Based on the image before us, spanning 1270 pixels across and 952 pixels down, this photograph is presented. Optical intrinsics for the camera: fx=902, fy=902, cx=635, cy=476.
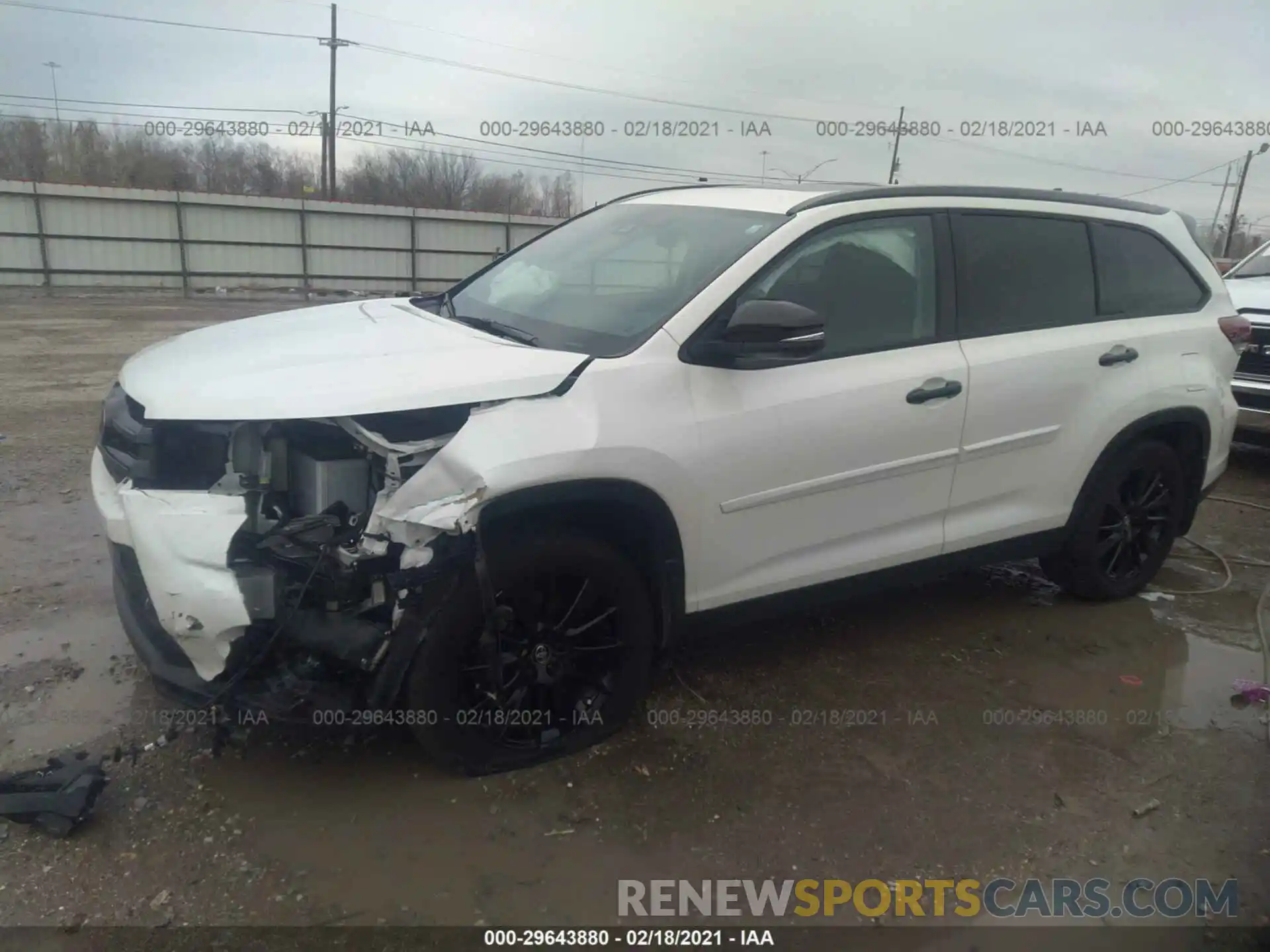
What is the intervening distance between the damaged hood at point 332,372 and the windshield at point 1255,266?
26.4ft

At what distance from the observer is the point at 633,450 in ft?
9.13

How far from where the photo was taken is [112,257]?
2186 centimetres

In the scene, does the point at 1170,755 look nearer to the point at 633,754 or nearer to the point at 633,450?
the point at 633,754

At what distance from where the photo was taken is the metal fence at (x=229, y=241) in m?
21.0

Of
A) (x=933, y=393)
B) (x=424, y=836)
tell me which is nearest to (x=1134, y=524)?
(x=933, y=393)

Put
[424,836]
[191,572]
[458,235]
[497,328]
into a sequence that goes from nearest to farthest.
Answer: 1. [191,572]
2. [424,836]
3. [497,328]
4. [458,235]

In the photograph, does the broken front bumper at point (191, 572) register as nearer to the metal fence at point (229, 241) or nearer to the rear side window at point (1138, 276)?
the rear side window at point (1138, 276)

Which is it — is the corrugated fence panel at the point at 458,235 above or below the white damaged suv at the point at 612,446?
below

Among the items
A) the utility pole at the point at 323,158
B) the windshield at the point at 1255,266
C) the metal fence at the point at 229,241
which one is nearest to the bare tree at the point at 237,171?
the utility pole at the point at 323,158

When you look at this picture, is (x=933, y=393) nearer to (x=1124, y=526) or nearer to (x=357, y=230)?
(x=1124, y=526)

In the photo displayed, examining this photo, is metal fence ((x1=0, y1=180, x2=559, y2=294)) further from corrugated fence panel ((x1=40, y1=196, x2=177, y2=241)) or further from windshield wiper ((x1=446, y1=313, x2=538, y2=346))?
windshield wiper ((x1=446, y1=313, x2=538, y2=346))

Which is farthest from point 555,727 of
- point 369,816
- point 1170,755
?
point 1170,755

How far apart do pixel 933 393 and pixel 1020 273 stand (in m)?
0.87

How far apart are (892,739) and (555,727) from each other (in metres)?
1.26
